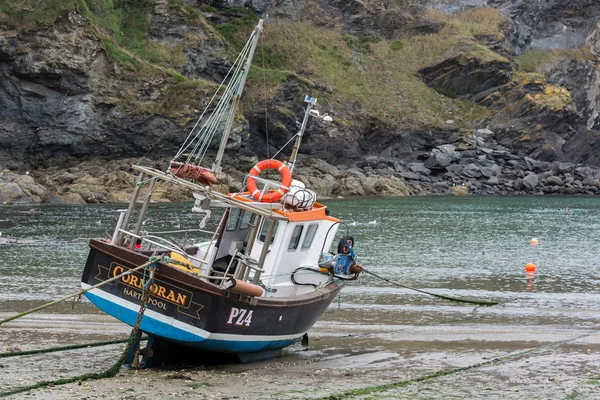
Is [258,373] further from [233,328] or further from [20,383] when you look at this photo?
[20,383]

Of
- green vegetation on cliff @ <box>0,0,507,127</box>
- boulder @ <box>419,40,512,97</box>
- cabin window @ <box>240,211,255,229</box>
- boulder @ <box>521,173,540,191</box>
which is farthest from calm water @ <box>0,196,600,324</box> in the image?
boulder @ <box>419,40,512,97</box>

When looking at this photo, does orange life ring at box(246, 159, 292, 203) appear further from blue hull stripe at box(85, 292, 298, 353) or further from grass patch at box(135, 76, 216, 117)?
grass patch at box(135, 76, 216, 117)

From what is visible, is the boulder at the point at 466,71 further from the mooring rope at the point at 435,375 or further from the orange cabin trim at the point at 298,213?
the orange cabin trim at the point at 298,213

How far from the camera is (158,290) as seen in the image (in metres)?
13.2

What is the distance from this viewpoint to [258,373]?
45.4 feet

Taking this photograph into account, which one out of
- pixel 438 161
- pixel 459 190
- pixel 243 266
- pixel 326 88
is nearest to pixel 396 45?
pixel 326 88

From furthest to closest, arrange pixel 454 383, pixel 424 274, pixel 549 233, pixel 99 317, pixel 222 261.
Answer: pixel 549 233 → pixel 424 274 → pixel 99 317 → pixel 222 261 → pixel 454 383

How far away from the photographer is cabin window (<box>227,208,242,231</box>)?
51.3 ft

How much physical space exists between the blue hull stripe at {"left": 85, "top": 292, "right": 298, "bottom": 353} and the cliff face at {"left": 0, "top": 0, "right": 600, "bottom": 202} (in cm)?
4111

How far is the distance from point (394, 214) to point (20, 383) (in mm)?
44070

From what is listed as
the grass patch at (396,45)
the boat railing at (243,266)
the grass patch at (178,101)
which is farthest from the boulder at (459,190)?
the boat railing at (243,266)

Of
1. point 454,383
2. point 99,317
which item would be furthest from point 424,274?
point 454,383

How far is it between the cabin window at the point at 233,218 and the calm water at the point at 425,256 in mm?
5809

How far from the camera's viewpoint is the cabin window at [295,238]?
1577 cm
